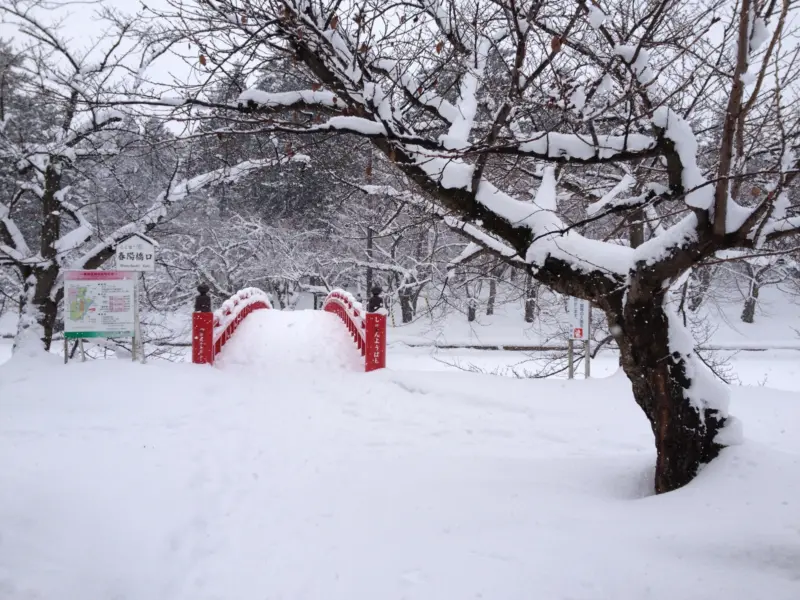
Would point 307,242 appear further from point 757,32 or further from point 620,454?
point 757,32

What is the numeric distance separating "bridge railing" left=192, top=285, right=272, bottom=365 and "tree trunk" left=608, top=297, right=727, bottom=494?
7947 mm

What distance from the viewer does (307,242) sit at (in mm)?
26250

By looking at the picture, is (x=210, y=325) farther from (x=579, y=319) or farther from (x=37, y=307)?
(x=579, y=319)

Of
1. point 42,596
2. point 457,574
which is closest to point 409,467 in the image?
point 457,574

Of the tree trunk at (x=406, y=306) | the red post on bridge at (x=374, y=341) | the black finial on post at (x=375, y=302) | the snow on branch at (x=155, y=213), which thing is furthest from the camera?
the tree trunk at (x=406, y=306)

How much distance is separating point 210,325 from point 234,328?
307 cm

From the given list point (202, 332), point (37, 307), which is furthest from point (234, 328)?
point (37, 307)

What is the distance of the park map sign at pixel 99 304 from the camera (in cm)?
895

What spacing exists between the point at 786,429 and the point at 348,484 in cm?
515

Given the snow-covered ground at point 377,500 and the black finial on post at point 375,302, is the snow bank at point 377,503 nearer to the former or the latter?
the snow-covered ground at point 377,500

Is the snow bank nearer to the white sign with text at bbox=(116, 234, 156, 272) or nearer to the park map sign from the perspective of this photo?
the park map sign

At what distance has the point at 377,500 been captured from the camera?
468 cm

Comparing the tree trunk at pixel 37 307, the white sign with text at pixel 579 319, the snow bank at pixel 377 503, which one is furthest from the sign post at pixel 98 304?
the white sign with text at pixel 579 319

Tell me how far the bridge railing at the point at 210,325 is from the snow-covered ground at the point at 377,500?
2008mm
